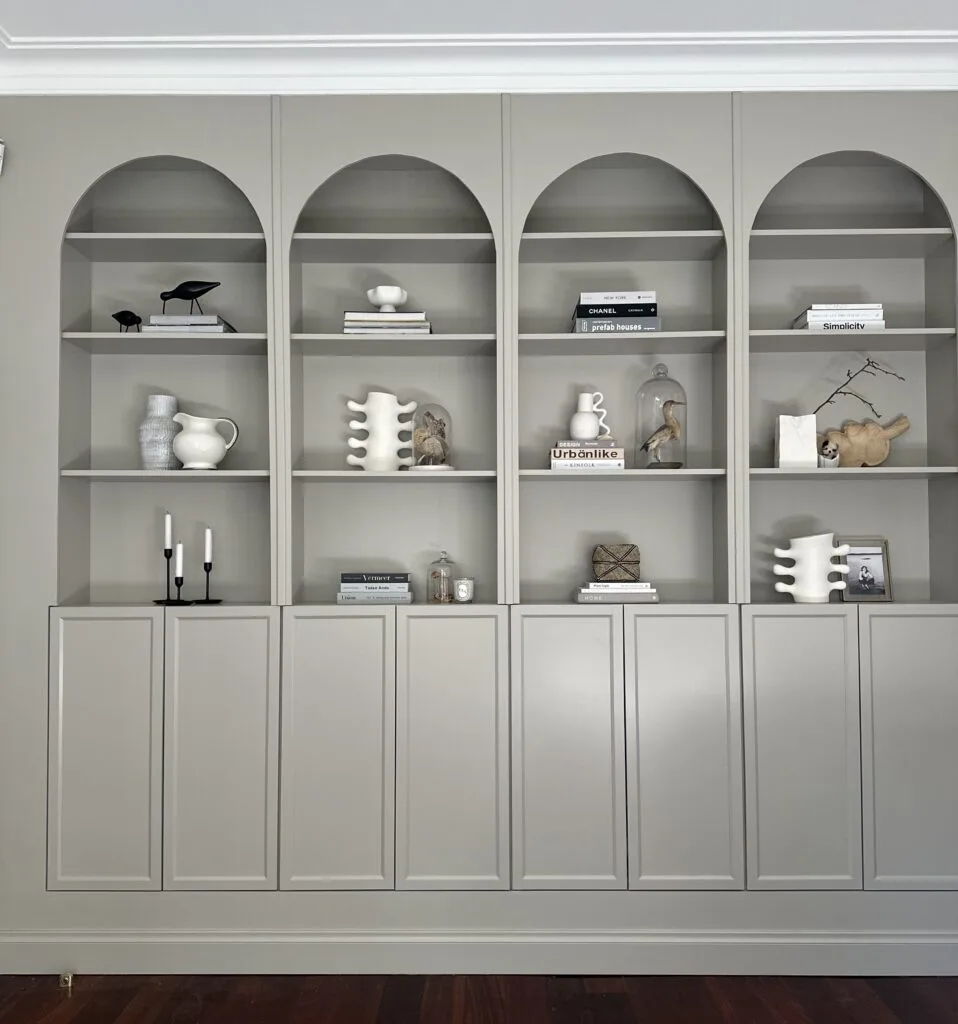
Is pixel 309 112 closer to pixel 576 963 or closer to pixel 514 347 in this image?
pixel 514 347

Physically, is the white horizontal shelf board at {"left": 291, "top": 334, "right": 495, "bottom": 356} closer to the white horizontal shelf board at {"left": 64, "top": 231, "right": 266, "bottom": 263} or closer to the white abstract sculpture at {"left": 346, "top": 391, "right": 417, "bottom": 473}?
the white abstract sculpture at {"left": 346, "top": 391, "right": 417, "bottom": 473}

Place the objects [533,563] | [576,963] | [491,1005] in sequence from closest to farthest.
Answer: [491,1005] → [576,963] → [533,563]

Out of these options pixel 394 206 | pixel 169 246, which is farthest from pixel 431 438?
pixel 169 246

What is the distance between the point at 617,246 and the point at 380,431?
3.34ft

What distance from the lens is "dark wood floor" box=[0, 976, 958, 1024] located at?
248cm

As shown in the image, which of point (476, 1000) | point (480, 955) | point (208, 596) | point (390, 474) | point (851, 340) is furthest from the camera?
point (208, 596)

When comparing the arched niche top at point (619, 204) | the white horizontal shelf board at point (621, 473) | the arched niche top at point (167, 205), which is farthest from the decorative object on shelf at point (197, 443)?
the arched niche top at point (619, 204)

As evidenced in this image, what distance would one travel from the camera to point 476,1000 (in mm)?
2570

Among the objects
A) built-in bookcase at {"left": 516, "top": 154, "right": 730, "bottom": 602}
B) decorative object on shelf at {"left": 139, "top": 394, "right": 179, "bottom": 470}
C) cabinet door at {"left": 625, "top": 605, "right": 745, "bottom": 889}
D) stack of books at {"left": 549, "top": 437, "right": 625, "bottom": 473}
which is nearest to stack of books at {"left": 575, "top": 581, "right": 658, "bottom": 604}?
cabinet door at {"left": 625, "top": 605, "right": 745, "bottom": 889}

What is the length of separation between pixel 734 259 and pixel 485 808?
1.91 m

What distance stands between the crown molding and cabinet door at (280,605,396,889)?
1.71m

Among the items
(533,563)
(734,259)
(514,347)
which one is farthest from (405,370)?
(734,259)

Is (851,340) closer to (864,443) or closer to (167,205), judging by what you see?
(864,443)

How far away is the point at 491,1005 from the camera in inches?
100
